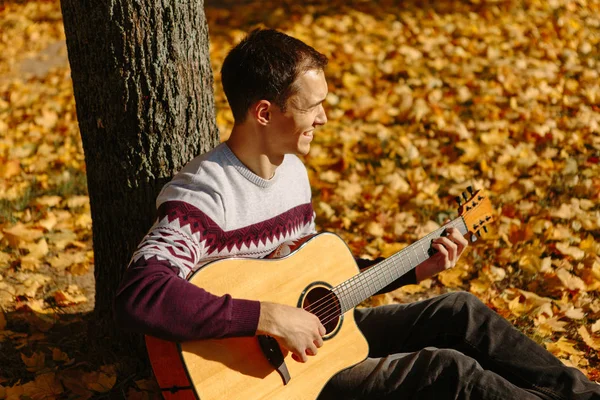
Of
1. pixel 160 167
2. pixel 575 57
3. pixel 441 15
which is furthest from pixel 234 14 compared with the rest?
pixel 160 167

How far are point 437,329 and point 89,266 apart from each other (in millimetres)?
2021

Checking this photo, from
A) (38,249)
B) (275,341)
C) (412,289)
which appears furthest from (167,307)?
(38,249)

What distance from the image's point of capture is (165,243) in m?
2.03

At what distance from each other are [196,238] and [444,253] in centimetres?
100

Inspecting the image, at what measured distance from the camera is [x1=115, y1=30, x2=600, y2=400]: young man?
6.41ft

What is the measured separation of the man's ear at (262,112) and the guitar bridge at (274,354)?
0.74m

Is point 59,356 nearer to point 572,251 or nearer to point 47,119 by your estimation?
point 572,251

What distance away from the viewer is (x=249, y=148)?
7.59ft

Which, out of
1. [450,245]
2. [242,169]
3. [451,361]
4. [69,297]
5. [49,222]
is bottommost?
[451,361]

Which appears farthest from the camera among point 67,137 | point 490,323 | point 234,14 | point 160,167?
point 234,14

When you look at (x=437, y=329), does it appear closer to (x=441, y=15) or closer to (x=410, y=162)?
(x=410, y=162)

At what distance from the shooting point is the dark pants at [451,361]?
219 centimetres

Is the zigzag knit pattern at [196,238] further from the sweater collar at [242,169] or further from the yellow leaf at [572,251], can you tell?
the yellow leaf at [572,251]

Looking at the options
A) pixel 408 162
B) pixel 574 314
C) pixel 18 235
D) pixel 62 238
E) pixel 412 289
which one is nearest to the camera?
pixel 574 314
